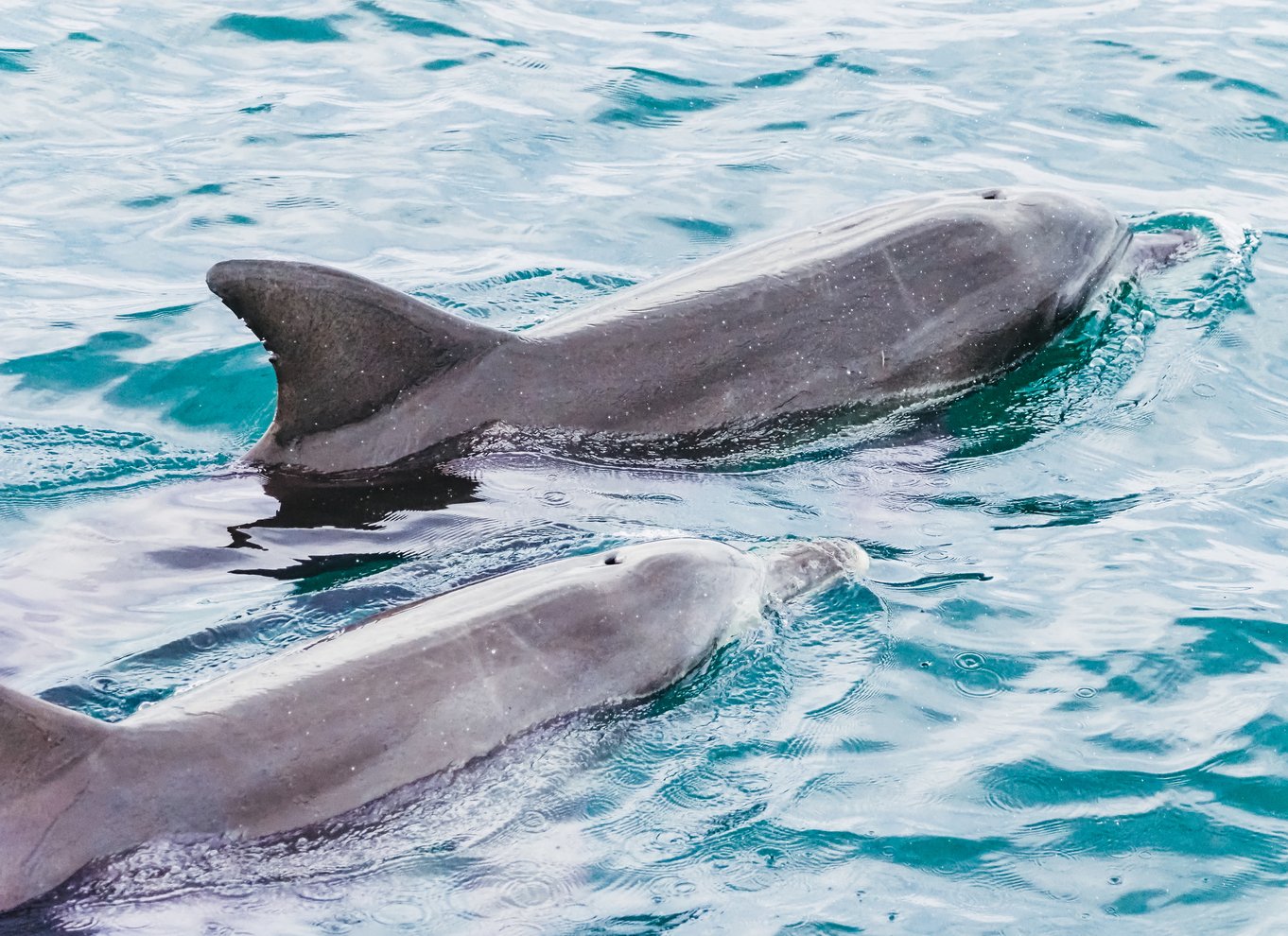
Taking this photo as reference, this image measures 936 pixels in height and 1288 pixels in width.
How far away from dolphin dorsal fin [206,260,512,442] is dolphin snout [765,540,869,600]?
228cm

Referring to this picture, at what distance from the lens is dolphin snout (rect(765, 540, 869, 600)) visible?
8.05 meters

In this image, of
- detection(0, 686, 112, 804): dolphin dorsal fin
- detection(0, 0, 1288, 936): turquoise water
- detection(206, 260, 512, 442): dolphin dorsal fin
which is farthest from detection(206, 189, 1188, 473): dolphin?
detection(0, 686, 112, 804): dolphin dorsal fin

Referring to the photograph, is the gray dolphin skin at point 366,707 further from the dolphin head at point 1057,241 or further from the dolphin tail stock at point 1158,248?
the dolphin tail stock at point 1158,248

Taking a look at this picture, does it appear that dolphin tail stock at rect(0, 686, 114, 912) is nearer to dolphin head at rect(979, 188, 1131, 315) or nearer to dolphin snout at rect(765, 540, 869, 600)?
dolphin snout at rect(765, 540, 869, 600)

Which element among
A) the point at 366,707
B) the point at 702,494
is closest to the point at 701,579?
the point at 702,494

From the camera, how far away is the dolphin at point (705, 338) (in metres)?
8.89

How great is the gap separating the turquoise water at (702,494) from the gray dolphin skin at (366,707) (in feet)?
0.46

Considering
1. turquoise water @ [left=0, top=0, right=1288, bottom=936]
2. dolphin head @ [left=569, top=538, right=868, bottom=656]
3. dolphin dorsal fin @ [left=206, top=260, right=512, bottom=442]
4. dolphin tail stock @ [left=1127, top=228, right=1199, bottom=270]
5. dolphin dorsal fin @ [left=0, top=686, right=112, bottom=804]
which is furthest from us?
dolphin tail stock @ [left=1127, top=228, right=1199, bottom=270]

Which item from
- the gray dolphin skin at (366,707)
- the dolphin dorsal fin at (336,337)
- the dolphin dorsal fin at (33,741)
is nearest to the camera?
the dolphin dorsal fin at (33,741)

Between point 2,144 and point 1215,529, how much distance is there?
11.2 m

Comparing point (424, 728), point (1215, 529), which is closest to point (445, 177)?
point (1215, 529)

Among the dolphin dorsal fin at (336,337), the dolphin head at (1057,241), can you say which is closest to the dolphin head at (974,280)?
the dolphin head at (1057,241)

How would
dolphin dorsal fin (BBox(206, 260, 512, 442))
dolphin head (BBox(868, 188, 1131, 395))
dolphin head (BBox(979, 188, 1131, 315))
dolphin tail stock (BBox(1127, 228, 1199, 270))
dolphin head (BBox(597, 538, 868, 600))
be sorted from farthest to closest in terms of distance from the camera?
1. dolphin tail stock (BBox(1127, 228, 1199, 270))
2. dolphin head (BBox(979, 188, 1131, 315))
3. dolphin head (BBox(868, 188, 1131, 395))
4. dolphin dorsal fin (BBox(206, 260, 512, 442))
5. dolphin head (BBox(597, 538, 868, 600))

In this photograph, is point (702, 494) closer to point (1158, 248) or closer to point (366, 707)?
point (366, 707)
